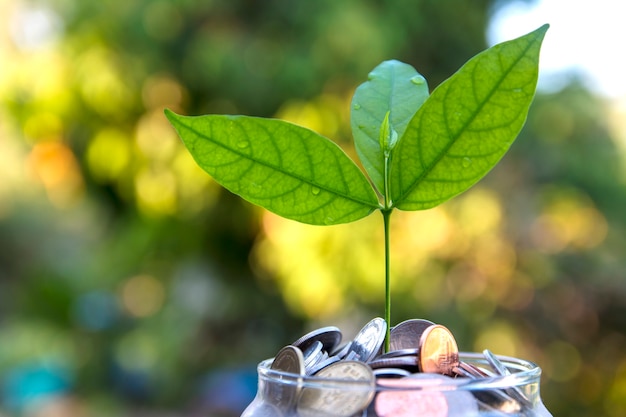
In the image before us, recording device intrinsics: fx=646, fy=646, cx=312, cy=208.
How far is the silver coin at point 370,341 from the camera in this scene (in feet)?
1.27

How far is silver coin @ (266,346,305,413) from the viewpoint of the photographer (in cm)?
34

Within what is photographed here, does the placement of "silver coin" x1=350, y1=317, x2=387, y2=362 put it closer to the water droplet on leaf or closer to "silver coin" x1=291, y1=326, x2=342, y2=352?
"silver coin" x1=291, y1=326, x2=342, y2=352

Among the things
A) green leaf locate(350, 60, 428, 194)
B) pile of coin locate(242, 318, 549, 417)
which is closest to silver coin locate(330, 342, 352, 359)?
pile of coin locate(242, 318, 549, 417)

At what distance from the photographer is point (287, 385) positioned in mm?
343

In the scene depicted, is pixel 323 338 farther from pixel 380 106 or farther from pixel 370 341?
pixel 380 106

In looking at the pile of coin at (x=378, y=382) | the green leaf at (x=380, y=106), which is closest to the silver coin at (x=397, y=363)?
the pile of coin at (x=378, y=382)

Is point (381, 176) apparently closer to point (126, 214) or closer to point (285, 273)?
point (285, 273)

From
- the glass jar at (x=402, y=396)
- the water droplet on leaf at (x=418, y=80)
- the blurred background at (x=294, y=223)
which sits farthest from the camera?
the blurred background at (x=294, y=223)

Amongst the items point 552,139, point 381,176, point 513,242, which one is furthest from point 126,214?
point 381,176

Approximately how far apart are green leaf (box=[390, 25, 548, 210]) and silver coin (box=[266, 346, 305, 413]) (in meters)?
0.11

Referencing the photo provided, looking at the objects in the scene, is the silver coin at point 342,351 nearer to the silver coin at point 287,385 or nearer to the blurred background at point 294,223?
the silver coin at point 287,385

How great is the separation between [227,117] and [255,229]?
2113 millimetres

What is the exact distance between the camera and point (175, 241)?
2656mm

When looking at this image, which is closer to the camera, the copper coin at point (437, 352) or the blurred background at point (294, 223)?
the copper coin at point (437, 352)
